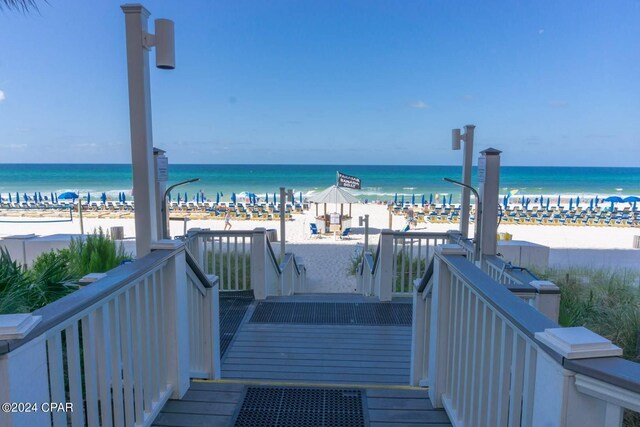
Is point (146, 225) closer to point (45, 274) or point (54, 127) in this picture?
point (45, 274)

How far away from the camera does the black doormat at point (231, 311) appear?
408cm

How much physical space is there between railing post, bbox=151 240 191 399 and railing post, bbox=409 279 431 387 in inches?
58.8

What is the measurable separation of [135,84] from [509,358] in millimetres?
2343

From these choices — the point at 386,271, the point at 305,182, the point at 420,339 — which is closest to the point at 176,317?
the point at 420,339

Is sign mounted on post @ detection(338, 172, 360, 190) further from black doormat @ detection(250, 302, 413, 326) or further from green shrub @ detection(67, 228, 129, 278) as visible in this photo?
green shrub @ detection(67, 228, 129, 278)

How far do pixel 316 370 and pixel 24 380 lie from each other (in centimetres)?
254

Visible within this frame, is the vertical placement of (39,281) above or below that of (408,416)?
above

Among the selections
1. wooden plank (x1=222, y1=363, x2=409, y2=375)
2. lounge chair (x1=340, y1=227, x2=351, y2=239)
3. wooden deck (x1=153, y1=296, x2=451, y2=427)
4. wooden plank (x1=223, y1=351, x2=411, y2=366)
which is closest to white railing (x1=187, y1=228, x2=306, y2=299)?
wooden deck (x1=153, y1=296, x2=451, y2=427)

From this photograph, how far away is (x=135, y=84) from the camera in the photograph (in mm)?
2449

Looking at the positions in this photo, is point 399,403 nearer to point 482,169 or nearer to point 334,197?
point 482,169

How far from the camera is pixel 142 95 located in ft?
8.09

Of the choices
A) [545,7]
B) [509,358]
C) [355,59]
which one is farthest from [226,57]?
[509,358]

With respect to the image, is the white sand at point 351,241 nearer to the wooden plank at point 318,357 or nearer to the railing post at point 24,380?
the wooden plank at point 318,357

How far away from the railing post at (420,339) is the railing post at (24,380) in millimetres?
2178
